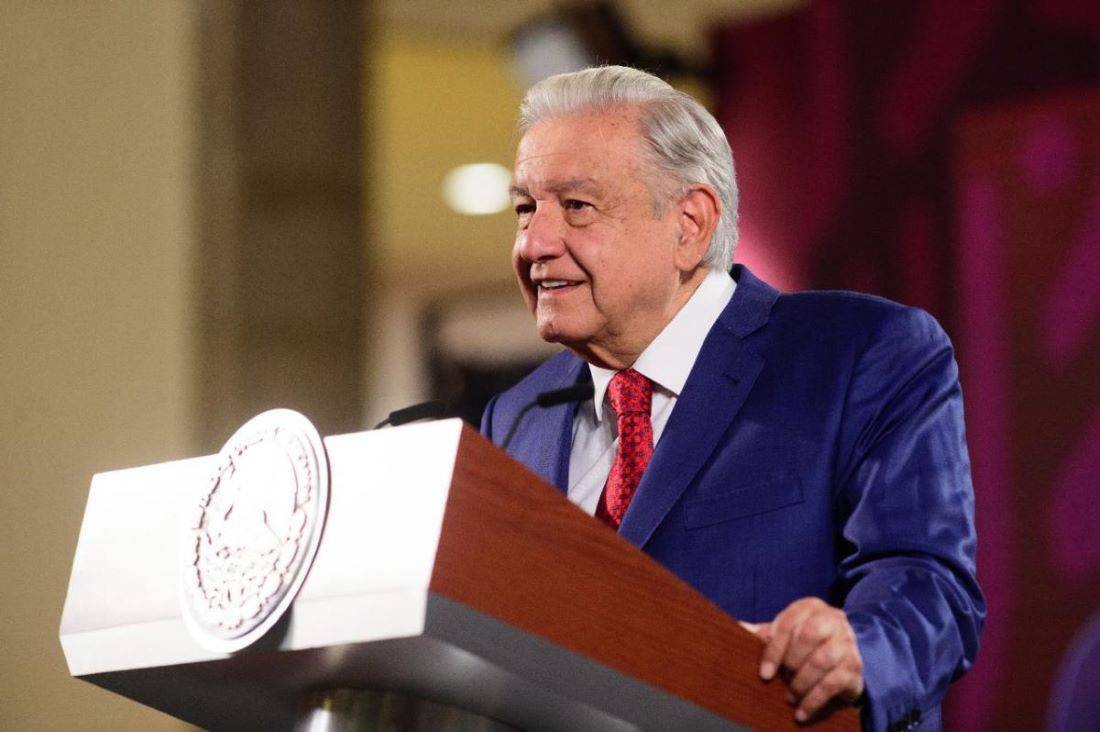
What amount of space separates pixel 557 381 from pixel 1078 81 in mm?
2701

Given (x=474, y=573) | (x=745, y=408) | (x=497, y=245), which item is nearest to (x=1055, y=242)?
(x=745, y=408)

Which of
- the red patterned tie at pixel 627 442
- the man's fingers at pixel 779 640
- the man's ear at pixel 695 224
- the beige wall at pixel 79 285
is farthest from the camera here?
the beige wall at pixel 79 285

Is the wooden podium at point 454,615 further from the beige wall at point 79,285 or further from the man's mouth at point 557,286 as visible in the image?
the beige wall at point 79,285

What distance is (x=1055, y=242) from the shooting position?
4.19 meters

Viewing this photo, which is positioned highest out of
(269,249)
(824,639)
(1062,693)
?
(269,249)

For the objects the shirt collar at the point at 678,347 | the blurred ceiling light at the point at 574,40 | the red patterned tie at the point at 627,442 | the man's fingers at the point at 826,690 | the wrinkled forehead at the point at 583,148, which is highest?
the blurred ceiling light at the point at 574,40

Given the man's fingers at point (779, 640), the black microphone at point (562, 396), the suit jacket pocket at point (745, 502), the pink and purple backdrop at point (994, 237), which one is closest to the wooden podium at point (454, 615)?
the man's fingers at point (779, 640)

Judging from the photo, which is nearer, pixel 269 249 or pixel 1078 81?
pixel 1078 81

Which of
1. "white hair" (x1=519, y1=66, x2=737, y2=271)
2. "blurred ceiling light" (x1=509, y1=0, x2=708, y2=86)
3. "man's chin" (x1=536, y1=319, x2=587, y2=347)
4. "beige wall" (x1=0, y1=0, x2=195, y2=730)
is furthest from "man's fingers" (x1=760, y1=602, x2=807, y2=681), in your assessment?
"blurred ceiling light" (x1=509, y1=0, x2=708, y2=86)

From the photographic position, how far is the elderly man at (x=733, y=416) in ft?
4.96

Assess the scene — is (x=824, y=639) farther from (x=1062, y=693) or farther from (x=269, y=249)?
(x=269, y=249)

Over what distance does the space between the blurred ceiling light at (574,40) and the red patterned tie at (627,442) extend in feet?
10.9

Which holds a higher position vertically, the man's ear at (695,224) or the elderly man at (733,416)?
the man's ear at (695,224)

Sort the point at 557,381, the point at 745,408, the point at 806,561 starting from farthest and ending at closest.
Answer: the point at 557,381 → the point at 745,408 → the point at 806,561
